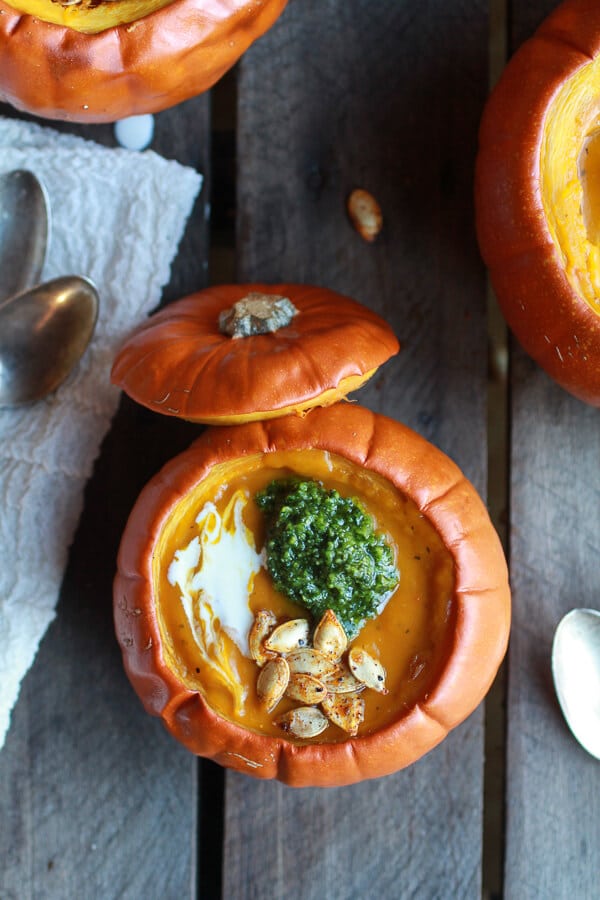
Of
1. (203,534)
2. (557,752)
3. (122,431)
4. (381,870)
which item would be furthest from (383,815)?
(122,431)

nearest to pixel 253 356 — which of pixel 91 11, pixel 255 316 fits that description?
pixel 255 316

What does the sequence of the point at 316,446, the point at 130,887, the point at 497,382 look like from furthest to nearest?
the point at 497,382
the point at 130,887
the point at 316,446

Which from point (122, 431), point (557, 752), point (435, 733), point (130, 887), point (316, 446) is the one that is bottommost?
point (130, 887)

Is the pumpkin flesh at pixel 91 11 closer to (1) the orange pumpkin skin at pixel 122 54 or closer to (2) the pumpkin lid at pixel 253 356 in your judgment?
(1) the orange pumpkin skin at pixel 122 54

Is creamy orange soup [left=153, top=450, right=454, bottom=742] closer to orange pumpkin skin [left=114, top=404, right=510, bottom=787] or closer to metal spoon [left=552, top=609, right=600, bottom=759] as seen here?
orange pumpkin skin [left=114, top=404, right=510, bottom=787]

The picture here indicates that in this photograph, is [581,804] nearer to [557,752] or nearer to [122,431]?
[557,752]
